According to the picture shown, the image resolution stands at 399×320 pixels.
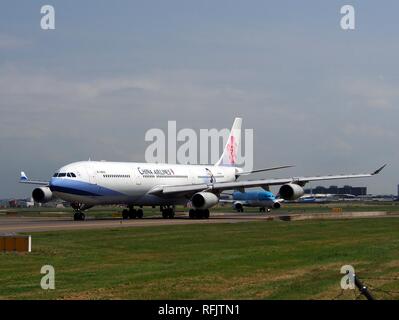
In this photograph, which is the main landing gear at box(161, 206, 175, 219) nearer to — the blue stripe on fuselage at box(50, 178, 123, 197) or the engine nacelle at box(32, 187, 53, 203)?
the blue stripe on fuselage at box(50, 178, 123, 197)

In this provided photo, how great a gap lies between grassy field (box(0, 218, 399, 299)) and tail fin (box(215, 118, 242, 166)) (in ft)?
136

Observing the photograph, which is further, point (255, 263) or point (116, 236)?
point (116, 236)

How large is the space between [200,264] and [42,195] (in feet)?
141

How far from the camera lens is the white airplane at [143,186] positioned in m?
57.3

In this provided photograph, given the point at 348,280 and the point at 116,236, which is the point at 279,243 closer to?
the point at 116,236

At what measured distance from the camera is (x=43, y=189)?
211 feet

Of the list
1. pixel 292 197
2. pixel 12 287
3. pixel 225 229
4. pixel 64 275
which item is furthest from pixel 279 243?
pixel 292 197

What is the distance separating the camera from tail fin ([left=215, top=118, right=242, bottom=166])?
7944cm

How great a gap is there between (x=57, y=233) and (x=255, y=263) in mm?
16521

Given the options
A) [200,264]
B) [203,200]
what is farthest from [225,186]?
[200,264]

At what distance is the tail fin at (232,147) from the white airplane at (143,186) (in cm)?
495

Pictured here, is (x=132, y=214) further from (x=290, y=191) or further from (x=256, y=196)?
(x=256, y=196)

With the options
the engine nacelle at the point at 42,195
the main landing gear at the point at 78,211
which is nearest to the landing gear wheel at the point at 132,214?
the main landing gear at the point at 78,211

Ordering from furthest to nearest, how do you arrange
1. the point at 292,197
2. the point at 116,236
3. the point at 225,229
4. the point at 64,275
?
the point at 292,197 < the point at 225,229 < the point at 116,236 < the point at 64,275
